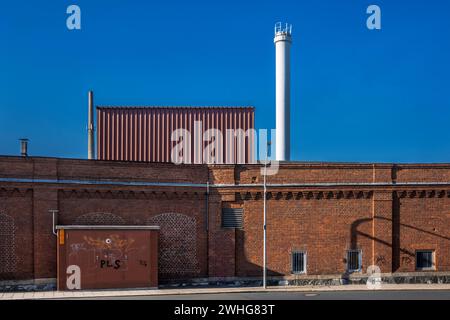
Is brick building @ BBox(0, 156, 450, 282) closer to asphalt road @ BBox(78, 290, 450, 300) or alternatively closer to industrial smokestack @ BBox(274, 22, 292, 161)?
asphalt road @ BBox(78, 290, 450, 300)

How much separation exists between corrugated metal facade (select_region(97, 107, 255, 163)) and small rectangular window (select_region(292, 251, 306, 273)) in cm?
685

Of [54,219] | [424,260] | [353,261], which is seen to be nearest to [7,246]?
[54,219]

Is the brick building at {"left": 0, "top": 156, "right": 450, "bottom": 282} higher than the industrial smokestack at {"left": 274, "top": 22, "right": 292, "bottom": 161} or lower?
lower

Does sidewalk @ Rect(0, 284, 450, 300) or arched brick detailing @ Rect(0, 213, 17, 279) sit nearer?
sidewalk @ Rect(0, 284, 450, 300)

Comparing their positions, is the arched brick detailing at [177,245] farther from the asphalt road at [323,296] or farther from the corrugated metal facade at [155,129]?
the corrugated metal facade at [155,129]

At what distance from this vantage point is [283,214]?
25.1 meters

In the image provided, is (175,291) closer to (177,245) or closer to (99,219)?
(177,245)

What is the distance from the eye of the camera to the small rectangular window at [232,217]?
82.3 ft

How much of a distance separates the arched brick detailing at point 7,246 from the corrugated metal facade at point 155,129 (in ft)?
27.9

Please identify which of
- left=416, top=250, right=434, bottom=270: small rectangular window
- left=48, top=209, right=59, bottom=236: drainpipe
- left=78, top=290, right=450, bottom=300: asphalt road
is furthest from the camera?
left=416, top=250, right=434, bottom=270: small rectangular window

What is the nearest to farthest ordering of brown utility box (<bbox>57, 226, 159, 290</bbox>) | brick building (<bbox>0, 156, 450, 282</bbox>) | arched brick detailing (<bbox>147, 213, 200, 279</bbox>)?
1. brown utility box (<bbox>57, 226, 159, 290</bbox>)
2. brick building (<bbox>0, 156, 450, 282</bbox>)
3. arched brick detailing (<bbox>147, 213, 200, 279</bbox>)

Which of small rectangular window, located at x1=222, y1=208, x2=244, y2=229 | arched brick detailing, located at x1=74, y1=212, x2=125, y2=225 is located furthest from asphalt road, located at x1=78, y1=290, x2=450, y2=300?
arched brick detailing, located at x1=74, y1=212, x2=125, y2=225

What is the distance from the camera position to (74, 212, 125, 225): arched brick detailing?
2331 cm

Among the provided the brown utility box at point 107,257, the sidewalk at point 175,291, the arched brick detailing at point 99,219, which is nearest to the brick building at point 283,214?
the arched brick detailing at point 99,219
